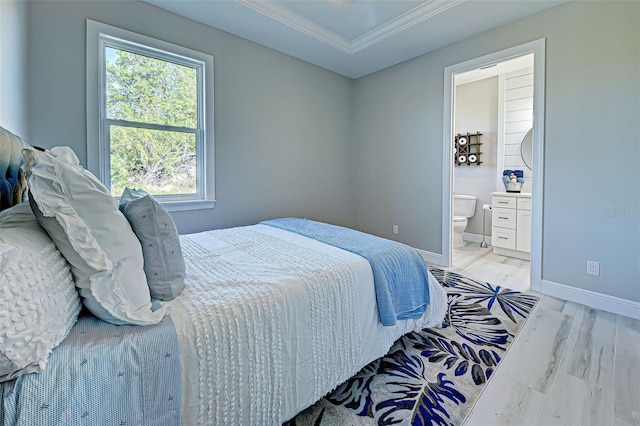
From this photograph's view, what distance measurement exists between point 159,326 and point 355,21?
326cm

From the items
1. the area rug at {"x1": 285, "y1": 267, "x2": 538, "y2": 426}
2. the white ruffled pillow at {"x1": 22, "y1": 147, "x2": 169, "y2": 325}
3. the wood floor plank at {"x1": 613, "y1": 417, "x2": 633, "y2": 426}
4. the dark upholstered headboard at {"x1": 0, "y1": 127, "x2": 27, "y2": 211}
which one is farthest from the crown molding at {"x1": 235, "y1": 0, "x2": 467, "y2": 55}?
the wood floor plank at {"x1": 613, "y1": 417, "x2": 633, "y2": 426}

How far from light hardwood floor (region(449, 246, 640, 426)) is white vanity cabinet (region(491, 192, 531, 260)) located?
153cm

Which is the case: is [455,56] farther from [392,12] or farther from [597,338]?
[597,338]

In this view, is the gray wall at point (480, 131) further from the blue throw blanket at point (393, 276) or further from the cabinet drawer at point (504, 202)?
the blue throw blanket at point (393, 276)

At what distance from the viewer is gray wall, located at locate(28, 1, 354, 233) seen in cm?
218

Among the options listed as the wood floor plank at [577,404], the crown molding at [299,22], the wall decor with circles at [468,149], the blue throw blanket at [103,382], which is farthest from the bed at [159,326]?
the wall decor with circles at [468,149]

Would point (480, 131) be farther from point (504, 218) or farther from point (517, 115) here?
point (504, 218)

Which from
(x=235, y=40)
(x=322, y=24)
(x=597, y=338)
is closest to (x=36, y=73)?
(x=235, y=40)

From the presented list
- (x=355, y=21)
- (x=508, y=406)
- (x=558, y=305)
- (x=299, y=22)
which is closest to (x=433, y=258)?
(x=558, y=305)

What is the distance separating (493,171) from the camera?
15.4ft

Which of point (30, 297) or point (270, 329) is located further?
point (270, 329)

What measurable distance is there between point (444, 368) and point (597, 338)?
121 cm

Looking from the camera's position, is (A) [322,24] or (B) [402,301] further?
(A) [322,24]

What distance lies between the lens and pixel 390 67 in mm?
3906
